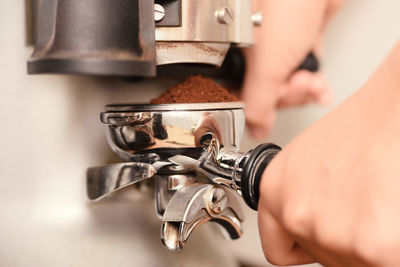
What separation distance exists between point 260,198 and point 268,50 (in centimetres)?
27

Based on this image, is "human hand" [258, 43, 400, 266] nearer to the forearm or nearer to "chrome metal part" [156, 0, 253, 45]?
the forearm

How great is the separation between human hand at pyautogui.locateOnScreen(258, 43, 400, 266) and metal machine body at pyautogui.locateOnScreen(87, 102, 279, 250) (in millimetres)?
44

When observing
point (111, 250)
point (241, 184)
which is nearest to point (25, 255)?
point (111, 250)

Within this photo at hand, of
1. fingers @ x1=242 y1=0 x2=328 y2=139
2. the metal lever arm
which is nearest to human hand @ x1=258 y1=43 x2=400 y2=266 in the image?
the metal lever arm

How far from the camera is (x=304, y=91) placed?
0.62 m

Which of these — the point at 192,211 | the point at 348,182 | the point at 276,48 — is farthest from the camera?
the point at 276,48

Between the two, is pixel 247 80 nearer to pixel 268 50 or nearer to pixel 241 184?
pixel 268 50

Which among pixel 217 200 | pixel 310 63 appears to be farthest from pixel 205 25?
pixel 310 63

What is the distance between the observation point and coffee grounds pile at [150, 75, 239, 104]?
1.30ft

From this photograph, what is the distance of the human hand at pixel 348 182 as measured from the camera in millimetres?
258

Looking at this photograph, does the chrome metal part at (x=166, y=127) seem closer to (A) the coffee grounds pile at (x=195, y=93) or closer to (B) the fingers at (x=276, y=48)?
(A) the coffee grounds pile at (x=195, y=93)

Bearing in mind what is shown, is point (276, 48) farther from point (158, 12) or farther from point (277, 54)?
point (158, 12)

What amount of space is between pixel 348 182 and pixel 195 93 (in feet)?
0.52

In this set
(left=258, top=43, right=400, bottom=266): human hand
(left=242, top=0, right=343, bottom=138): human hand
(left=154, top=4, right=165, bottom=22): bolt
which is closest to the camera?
(left=258, top=43, right=400, bottom=266): human hand
